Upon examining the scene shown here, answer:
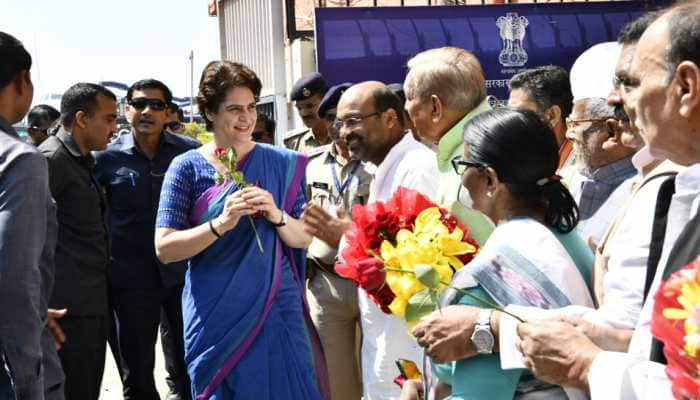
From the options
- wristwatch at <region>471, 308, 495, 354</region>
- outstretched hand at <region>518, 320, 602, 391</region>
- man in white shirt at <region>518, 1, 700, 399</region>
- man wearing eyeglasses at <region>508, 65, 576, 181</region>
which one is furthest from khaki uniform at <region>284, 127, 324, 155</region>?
man in white shirt at <region>518, 1, 700, 399</region>

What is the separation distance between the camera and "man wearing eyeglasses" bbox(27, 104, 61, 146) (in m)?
9.43

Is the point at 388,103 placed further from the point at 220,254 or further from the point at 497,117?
the point at 497,117

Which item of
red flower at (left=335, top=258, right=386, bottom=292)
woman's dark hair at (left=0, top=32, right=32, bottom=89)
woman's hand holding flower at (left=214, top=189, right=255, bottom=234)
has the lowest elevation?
woman's hand holding flower at (left=214, top=189, right=255, bottom=234)

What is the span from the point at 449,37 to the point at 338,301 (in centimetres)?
375

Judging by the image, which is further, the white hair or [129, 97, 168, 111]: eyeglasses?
[129, 97, 168, 111]: eyeglasses

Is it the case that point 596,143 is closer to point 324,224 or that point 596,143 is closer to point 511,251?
point 324,224

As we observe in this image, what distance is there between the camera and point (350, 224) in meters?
3.64

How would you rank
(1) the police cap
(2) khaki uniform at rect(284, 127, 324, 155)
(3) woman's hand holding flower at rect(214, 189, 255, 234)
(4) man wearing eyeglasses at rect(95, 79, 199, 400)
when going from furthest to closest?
1. (2) khaki uniform at rect(284, 127, 324, 155)
2. (1) the police cap
3. (4) man wearing eyeglasses at rect(95, 79, 199, 400)
4. (3) woman's hand holding flower at rect(214, 189, 255, 234)

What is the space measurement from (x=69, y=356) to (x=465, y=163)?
10.9 ft

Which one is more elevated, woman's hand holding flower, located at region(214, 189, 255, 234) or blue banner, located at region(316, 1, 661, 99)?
blue banner, located at region(316, 1, 661, 99)

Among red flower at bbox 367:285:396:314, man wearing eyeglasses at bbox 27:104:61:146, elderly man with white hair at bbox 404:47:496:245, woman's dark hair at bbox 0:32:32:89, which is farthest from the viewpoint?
man wearing eyeglasses at bbox 27:104:61:146

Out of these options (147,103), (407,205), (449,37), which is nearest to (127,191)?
(147,103)

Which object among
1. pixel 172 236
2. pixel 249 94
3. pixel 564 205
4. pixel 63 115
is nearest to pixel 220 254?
pixel 172 236

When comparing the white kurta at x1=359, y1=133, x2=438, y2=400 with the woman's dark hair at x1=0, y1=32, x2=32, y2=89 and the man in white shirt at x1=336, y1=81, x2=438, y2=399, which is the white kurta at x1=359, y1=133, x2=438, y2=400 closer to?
the man in white shirt at x1=336, y1=81, x2=438, y2=399
